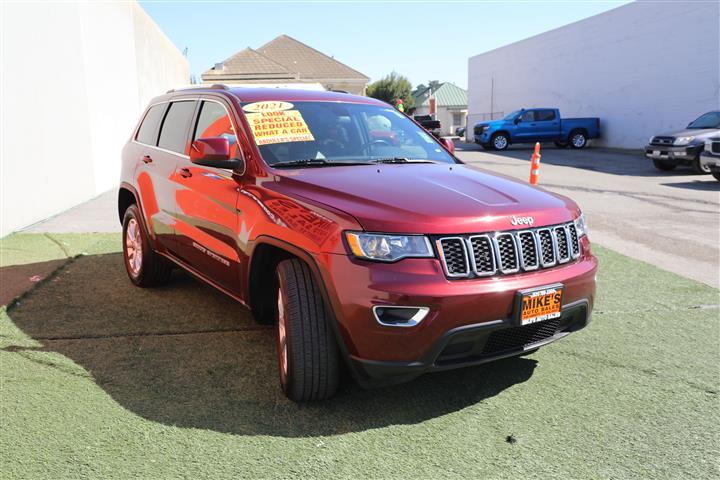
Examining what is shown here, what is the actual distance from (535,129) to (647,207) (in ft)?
56.2

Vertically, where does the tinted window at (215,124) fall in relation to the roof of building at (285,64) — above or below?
below

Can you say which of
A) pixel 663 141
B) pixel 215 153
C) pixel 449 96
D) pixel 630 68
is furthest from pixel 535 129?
pixel 449 96

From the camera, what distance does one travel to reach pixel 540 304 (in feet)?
9.79

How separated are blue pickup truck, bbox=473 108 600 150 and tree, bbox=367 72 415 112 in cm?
4892

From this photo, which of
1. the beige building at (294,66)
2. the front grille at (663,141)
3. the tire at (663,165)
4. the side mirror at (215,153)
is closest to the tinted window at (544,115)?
the tire at (663,165)

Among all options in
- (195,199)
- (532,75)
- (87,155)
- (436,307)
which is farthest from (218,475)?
(532,75)

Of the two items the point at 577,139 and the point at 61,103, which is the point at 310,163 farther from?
the point at 577,139

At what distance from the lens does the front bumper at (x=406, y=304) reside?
8.98 feet

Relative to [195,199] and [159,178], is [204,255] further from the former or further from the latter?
[159,178]

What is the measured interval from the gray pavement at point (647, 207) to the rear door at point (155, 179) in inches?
153

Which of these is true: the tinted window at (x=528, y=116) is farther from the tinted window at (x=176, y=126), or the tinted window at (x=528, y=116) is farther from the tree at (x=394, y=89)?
the tree at (x=394, y=89)

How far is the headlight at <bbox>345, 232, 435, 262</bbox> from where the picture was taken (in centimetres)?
279

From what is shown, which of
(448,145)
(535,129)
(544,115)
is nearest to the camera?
(448,145)

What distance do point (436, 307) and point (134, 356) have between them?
2172 millimetres
